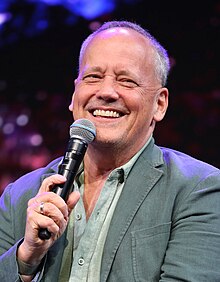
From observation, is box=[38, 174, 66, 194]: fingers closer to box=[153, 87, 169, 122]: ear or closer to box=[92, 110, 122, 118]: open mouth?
box=[92, 110, 122, 118]: open mouth

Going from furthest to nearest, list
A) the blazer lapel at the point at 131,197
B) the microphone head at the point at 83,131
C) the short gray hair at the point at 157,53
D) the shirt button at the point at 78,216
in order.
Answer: the short gray hair at the point at 157,53 → the shirt button at the point at 78,216 → the blazer lapel at the point at 131,197 → the microphone head at the point at 83,131

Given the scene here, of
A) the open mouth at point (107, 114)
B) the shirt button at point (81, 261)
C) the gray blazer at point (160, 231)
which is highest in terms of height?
the open mouth at point (107, 114)

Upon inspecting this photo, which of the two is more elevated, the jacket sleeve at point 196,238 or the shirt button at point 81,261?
the jacket sleeve at point 196,238

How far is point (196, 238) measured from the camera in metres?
1.51

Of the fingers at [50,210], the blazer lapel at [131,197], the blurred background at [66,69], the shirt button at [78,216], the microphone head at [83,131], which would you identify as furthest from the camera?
the blurred background at [66,69]

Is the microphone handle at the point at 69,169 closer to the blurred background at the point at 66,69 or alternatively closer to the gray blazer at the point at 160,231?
the gray blazer at the point at 160,231

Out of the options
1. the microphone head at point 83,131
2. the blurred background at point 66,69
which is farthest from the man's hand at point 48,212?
the blurred background at point 66,69

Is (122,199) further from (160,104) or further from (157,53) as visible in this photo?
(157,53)

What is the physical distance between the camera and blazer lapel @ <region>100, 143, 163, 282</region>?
156 cm

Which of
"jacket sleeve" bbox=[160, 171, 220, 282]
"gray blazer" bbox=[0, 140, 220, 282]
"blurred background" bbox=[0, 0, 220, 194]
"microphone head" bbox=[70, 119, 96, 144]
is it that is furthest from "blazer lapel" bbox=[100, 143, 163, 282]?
"blurred background" bbox=[0, 0, 220, 194]

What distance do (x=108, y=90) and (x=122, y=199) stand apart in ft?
1.07

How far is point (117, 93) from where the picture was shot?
1716mm

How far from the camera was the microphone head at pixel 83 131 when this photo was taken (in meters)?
1.43

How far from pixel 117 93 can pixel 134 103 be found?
6cm
